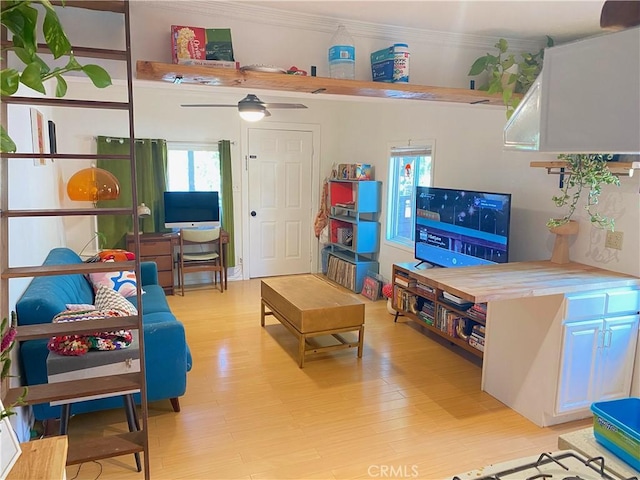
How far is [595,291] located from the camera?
111 inches

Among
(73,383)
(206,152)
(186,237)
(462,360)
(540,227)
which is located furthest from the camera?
(206,152)

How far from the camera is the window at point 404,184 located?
514cm

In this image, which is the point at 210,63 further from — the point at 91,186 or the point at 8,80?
the point at 91,186

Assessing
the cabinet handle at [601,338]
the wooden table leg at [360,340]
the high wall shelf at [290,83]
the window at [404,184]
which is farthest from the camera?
the window at [404,184]

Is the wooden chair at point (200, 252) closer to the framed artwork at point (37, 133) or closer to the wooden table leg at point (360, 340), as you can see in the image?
the framed artwork at point (37, 133)

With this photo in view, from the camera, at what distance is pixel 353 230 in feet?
19.6

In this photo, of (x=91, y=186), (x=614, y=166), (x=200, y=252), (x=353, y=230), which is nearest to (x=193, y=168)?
(x=200, y=252)

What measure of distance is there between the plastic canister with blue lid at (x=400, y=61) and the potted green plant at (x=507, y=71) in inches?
21.0

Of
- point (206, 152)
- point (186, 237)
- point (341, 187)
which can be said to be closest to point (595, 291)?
point (341, 187)

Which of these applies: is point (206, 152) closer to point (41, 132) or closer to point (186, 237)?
point (186, 237)

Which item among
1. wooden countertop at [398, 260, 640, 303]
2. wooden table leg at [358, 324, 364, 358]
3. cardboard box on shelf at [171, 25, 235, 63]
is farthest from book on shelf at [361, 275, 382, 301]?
cardboard box on shelf at [171, 25, 235, 63]

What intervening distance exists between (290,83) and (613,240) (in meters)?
2.34

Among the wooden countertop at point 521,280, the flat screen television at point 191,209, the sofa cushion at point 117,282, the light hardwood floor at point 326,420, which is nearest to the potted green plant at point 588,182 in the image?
the wooden countertop at point 521,280

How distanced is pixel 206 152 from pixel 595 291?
476 cm
